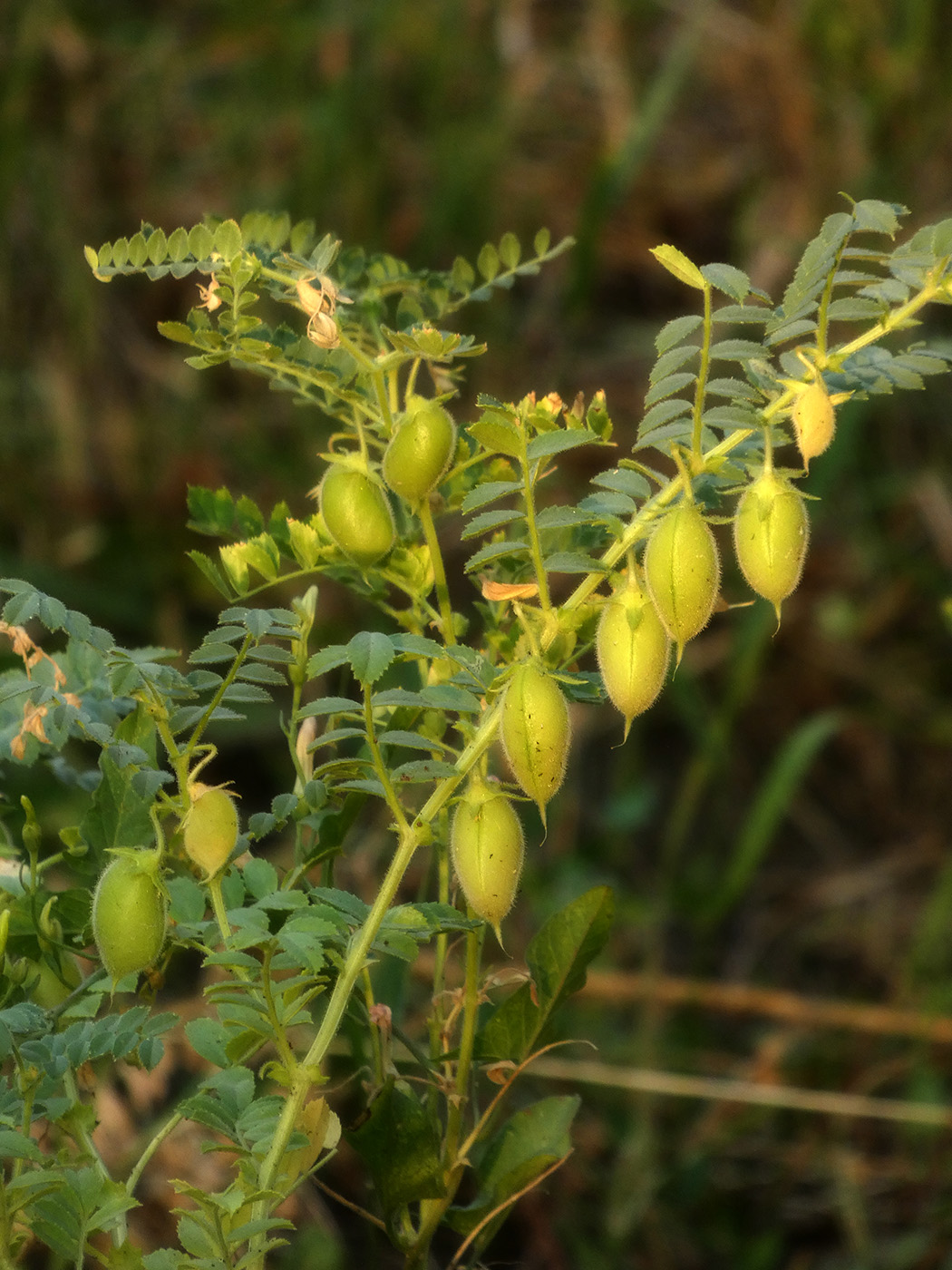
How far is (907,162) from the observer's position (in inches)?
74.5

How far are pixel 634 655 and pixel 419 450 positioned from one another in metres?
0.09

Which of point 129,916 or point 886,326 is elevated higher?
point 886,326

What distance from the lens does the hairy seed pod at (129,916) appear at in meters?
0.40

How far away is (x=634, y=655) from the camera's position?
418 mm

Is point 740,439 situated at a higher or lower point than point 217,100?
lower

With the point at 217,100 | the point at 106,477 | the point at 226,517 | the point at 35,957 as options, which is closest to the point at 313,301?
the point at 226,517

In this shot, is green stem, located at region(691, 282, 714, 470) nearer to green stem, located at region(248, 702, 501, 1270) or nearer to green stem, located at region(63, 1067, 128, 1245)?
green stem, located at region(248, 702, 501, 1270)

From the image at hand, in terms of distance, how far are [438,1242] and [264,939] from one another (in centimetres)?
57

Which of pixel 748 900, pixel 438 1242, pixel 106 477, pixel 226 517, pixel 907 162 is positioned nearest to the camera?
pixel 226 517

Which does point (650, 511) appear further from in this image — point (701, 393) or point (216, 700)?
point (216, 700)

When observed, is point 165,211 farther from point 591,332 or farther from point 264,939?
point 264,939

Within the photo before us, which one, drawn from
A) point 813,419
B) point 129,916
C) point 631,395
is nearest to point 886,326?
point 813,419

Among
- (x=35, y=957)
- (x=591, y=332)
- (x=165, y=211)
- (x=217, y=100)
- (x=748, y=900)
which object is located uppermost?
(x=217, y=100)

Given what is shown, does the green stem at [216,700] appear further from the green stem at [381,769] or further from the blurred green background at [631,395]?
the blurred green background at [631,395]
